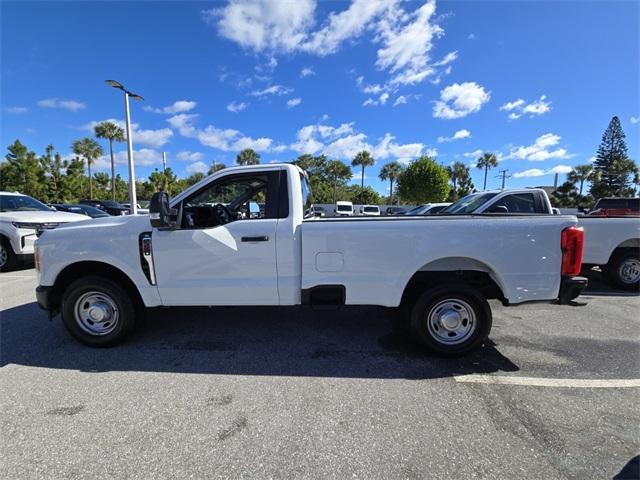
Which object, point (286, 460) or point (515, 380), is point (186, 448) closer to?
point (286, 460)

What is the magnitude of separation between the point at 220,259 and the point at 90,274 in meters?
1.57

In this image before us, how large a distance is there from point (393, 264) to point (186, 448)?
2.29 metres

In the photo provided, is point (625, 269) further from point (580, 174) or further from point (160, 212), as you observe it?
point (580, 174)

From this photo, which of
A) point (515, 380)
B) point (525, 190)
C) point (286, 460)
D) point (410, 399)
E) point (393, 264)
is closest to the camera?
point (286, 460)

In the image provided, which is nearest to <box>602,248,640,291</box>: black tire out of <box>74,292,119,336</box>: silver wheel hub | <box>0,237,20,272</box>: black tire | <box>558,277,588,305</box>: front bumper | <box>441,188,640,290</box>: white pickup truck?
<box>441,188,640,290</box>: white pickup truck

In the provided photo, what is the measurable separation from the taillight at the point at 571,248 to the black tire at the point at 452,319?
2.86ft

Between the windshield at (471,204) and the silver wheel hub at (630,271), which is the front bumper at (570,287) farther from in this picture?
the silver wheel hub at (630,271)

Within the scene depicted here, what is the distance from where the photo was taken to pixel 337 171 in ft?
274

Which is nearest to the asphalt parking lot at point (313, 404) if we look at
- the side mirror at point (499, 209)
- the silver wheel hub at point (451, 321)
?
the silver wheel hub at point (451, 321)

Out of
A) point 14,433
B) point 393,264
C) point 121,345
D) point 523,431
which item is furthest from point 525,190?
point 14,433

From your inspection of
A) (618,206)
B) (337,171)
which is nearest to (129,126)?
(618,206)

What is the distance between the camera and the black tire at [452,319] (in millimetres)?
3383

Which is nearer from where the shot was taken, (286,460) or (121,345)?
(286,460)

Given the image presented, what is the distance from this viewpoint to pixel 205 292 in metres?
3.51
